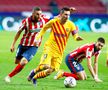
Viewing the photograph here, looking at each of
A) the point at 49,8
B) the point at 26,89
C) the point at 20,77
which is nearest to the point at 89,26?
the point at 49,8

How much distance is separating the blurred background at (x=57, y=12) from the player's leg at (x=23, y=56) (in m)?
20.8

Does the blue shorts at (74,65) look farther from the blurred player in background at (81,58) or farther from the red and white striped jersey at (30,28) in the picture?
the red and white striped jersey at (30,28)

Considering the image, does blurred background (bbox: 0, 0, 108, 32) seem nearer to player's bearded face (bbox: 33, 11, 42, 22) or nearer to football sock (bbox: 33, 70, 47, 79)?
player's bearded face (bbox: 33, 11, 42, 22)

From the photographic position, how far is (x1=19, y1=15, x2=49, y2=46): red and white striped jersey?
15.1 metres

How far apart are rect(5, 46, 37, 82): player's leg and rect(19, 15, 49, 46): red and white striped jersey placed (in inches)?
6.7

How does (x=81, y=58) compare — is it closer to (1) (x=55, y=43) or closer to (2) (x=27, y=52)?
(2) (x=27, y=52)

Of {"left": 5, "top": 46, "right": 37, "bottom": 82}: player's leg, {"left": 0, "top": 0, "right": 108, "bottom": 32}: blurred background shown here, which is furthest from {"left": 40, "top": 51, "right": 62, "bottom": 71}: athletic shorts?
{"left": 0, "top": 0, "right": 108, "bottom": 32}: blurred background

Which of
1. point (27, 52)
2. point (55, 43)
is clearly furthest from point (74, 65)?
point (55, 43)

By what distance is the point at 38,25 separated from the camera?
15.2 meters

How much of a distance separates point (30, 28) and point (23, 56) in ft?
2.65

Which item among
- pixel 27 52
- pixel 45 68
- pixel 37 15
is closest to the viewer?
pixel 45 68

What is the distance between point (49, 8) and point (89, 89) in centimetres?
2947

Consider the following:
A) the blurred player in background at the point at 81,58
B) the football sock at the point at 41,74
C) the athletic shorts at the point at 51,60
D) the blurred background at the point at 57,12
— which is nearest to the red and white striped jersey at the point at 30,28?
the blurred player in background at the point at 81,58

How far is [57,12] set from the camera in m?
40.9
